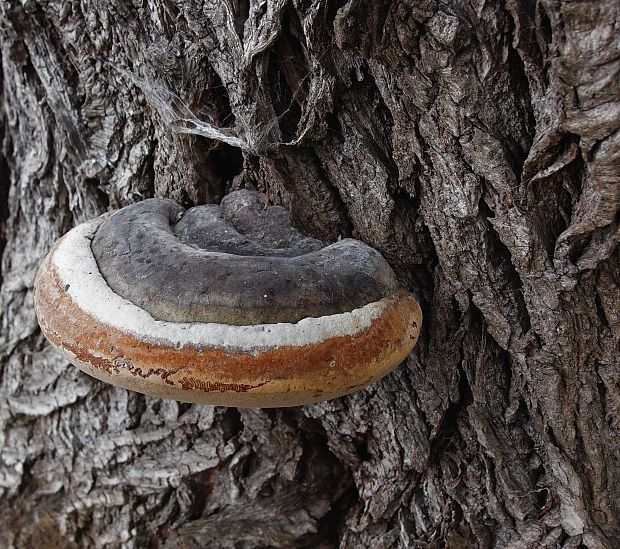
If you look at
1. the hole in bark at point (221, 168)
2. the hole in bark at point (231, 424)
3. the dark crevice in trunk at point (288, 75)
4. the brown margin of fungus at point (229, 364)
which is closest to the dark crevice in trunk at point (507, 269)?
the brown margin of fungus at point (229, 364)

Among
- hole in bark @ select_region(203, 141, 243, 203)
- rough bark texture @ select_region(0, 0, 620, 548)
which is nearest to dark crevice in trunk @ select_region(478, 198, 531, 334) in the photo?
rough bark texture @ select_region(0, 0, 620, 548)

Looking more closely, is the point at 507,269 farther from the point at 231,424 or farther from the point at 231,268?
the point at 231,424

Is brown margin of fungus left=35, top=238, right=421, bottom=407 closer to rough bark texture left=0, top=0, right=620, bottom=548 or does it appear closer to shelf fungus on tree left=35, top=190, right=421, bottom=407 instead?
shelf fungus on tree left=35, top=190, right=421, bottom=407

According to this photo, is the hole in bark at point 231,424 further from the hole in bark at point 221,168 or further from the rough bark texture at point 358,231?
the hole in bark at point 221,168

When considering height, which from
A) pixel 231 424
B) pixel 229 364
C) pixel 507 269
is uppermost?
pixel 229 364

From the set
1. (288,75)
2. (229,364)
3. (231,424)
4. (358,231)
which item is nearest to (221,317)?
(229,364)

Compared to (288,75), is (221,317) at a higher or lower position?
lower

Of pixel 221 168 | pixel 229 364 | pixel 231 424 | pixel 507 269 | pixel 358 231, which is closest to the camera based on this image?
pixel 229 364

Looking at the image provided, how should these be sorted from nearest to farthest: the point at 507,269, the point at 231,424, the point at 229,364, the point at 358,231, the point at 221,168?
the point at 229,364 → the point at 507,269 → the point at 358,231 → the point at 221,168 → the point at 231,424

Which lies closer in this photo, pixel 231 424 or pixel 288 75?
pixel 288 75
